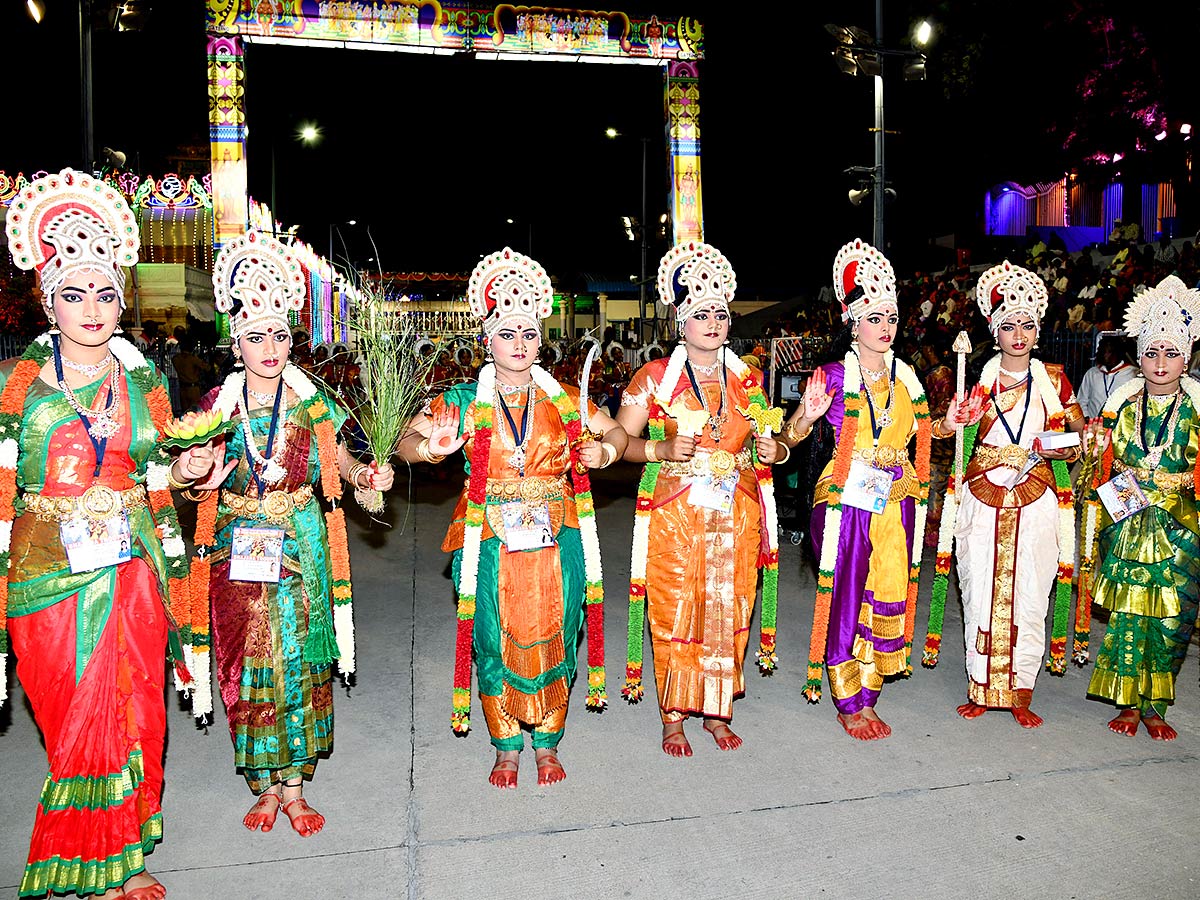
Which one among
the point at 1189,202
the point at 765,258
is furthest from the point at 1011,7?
the point at 765,258

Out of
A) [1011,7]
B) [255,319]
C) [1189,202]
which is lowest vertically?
[255,319]

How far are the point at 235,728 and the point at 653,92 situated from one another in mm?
16416

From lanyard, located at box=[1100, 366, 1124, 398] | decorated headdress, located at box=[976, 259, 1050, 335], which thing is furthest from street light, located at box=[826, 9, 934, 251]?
decorated headdress, located at box=[976, 259, 1050, 335]

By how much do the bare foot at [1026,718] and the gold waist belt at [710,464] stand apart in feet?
5.93

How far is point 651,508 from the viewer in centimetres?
405

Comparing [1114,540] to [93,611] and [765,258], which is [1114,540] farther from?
[765,258]

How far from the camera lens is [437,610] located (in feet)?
20.4

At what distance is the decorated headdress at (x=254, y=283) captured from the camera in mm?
3260

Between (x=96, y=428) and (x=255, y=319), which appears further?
(x=255, y=319)

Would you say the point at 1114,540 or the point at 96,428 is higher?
the point at 96,428

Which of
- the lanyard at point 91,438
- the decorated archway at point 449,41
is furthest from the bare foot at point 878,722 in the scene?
the decorated archway at point 449,41

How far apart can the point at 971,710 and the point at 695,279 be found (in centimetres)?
244

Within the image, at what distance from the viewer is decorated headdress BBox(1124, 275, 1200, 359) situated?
407 cm

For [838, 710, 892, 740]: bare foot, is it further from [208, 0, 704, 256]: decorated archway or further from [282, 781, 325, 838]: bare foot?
[208, 0, 704, 256]: decorated archway
